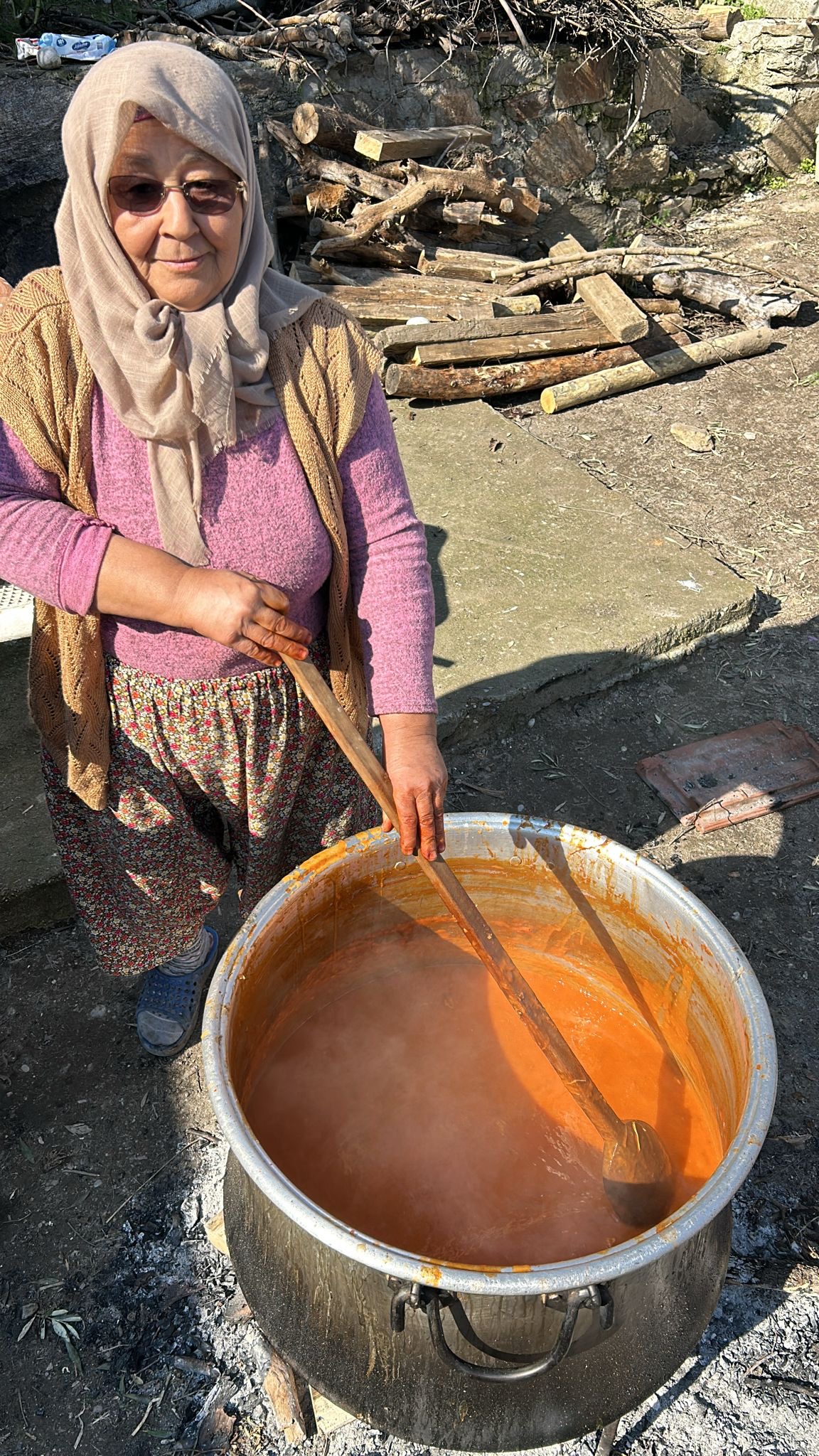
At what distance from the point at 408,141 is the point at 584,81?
1903 mm

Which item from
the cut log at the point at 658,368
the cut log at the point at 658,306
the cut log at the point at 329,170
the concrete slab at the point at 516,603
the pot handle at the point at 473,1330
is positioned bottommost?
the concrete slab at the point at 516,603

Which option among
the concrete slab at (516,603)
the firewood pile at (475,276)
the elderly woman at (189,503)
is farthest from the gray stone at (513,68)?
the elderly woman at (189,503)

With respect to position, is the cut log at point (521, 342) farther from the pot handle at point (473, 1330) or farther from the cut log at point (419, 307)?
the pot handle at point (473, 1330)

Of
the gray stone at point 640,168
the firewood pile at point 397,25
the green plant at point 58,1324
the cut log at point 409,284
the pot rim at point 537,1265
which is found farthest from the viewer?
the gray stone at point 640,168

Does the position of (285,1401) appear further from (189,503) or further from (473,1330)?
(189,503)

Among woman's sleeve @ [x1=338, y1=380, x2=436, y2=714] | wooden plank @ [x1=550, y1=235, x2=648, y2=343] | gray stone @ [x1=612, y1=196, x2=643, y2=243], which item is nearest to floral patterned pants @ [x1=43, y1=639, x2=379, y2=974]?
woman's sleeve @ [x1=338, y1=380, x2=436, y2=714]

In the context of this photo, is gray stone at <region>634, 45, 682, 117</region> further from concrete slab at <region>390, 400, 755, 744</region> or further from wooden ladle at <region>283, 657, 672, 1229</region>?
wooden ladle at <region>283, 657, 672, 1229</region>

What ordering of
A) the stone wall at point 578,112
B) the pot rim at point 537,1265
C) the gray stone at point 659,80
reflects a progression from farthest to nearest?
the gray stone at point 659,80 < the stone wall at point 578,112 < the pot rim at point 537,1265

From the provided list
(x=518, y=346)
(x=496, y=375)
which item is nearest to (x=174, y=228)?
(x=496, y=375)

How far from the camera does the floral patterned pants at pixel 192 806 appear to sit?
183 centimetres

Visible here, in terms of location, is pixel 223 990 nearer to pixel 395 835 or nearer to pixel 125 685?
pixel 395 835

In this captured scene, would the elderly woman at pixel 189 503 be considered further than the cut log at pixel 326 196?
No

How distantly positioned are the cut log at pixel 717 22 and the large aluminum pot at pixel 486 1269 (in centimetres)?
836

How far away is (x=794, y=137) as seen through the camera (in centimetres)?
800
